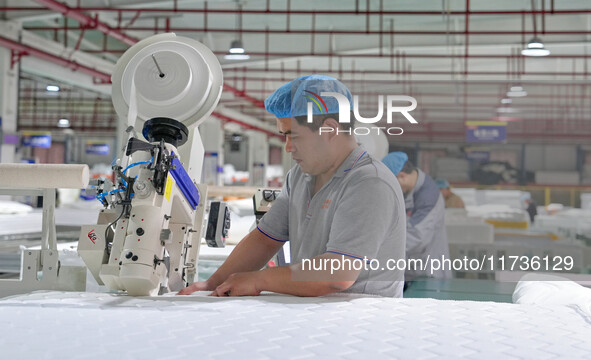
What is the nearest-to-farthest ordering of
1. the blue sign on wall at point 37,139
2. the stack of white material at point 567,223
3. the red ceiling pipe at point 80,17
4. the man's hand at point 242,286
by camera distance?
the man's hand at point 242,286
the stack of white material at point 567,223
the red ceiling pipe at point 80,17
the blue sign on wall at point 37,139

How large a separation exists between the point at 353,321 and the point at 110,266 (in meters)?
0.68

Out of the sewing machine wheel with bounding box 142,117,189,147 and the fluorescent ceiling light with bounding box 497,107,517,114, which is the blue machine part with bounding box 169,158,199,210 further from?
A: the fluorescent ceiling light with bounding box 497,107,517,114

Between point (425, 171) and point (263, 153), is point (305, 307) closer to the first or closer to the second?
point (425, 171)

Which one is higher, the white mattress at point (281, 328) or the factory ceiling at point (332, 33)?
the factory ceiling at point (332, 33)

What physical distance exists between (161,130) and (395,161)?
1761 millimetres

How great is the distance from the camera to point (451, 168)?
3.86 m

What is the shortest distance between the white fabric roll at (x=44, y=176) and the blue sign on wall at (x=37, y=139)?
40.2 ft

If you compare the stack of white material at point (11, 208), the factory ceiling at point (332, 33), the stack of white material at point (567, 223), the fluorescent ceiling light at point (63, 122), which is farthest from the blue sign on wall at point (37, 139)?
the stack of white material at point (567, 223)

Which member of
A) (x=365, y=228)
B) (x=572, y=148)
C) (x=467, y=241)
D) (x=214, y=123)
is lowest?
(x=467, y=241)

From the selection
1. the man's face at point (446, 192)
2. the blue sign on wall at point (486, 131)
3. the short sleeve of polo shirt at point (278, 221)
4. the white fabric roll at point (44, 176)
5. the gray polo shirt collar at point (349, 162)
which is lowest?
the short sleeve of polo shirt at point (278, 221)

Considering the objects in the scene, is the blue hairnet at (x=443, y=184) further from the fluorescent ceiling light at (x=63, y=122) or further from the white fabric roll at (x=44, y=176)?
the fluorescent ceiling light at (x=63, y=122)

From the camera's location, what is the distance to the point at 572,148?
389 centimetres

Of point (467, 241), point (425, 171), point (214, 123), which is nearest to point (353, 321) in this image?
point (425, 171)

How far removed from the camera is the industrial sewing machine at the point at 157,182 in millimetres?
1569
